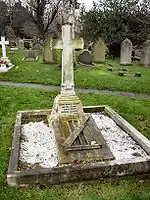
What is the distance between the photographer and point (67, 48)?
6.53 metres

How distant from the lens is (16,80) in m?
12.3

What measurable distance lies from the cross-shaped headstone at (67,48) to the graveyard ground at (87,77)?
4768 millimetres

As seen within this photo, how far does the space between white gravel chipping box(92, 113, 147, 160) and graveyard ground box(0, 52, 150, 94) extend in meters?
4.14

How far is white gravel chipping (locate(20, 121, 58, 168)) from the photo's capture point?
5383mm

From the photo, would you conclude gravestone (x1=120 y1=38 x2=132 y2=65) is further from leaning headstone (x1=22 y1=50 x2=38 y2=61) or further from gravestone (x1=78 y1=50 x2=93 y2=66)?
leaning headstone (x1=22 y1=50 x2=38 y2=61)

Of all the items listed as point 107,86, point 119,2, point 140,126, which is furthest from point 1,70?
point 119,2

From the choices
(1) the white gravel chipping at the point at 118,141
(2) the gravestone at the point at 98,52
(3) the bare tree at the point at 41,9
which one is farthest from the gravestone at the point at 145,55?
(3) the bare tree at the point at 41,9

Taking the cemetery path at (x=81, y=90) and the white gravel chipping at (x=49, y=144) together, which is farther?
the cemetery path at (x=81, y=90)

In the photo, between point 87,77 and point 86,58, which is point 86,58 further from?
point 87,77

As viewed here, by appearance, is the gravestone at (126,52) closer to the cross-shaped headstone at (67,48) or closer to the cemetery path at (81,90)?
the cemetery path at (81,90)

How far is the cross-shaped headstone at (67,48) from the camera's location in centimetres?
647

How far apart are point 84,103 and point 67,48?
121 inches

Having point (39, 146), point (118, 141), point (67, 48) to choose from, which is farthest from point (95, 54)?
point (39, 146)

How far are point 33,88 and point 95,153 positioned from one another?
20.0 ft
